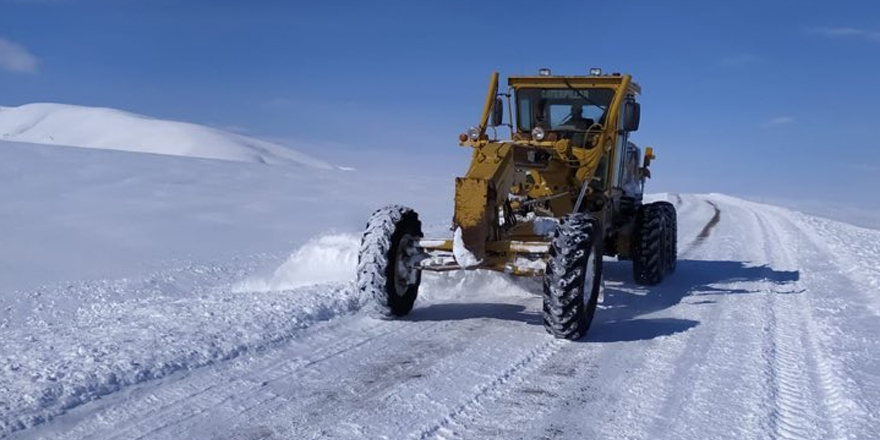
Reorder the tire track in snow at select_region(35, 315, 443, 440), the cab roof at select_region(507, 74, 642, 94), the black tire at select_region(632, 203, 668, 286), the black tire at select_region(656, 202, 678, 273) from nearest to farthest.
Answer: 1. the tire track in snow at select_region(35, 315, 443, 440)
2. the cab roof at select_region(507, 74, 642, 94)
3. the black tire at select_region(632, 203, 668, 286)
4. the black tire at select_region(656, 202, 678, 273)

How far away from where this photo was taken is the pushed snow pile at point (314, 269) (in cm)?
840

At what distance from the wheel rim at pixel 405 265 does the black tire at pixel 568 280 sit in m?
1.26

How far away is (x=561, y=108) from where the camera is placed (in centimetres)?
853

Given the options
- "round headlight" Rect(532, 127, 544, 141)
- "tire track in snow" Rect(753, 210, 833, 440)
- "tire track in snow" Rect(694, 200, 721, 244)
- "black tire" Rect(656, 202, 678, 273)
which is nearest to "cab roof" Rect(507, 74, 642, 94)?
"round headlight" Rect(532, 127, 544, 141)

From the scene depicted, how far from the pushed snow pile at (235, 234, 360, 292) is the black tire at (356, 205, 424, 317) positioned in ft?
6.61

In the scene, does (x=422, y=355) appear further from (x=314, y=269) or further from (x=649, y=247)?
(x=649, y=247)

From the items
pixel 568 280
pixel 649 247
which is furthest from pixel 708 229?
pixel 568 280

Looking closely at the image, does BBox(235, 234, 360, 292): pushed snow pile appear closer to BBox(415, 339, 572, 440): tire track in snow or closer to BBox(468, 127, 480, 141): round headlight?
BBox(468, 127, 480, 141): round headlight

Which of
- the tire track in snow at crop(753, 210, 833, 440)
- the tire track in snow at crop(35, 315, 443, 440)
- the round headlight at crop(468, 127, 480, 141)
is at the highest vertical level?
the round headlight at crop(468, 127, 480, 141)

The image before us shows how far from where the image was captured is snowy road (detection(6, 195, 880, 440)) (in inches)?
149

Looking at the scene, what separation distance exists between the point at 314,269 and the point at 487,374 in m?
4.28

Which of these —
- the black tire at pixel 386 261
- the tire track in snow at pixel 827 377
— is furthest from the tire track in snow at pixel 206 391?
the tire track in snow at pixel 827 377

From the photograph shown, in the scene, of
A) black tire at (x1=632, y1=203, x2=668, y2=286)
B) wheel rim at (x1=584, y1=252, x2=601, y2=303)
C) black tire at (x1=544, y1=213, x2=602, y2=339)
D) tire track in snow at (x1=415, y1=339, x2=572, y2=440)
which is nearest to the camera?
tire track in snow at (x1=415, y1=339, x2=572, y2=440)

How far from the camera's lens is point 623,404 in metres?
4.25
